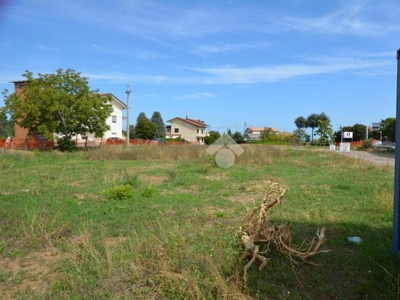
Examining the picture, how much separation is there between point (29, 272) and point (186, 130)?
63635mm

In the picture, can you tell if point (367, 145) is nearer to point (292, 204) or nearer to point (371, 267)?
point (292, 204)

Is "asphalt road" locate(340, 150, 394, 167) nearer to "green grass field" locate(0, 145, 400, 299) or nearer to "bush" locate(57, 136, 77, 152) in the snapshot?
"green grass field" locate(0, 145, 400, 299)

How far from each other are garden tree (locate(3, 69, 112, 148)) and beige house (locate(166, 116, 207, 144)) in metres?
41.7

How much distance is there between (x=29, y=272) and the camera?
3094mm

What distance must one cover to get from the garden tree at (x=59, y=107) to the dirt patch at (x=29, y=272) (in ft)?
66.0

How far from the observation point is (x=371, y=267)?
122 inches

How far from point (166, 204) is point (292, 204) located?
7.61ft

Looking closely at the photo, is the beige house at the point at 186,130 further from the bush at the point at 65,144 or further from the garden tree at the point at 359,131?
the bush at the point at 65,144

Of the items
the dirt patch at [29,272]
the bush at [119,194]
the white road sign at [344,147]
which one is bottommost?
the dirt patch at [29,272]

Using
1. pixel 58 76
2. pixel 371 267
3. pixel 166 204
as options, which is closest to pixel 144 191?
pixel 166 204

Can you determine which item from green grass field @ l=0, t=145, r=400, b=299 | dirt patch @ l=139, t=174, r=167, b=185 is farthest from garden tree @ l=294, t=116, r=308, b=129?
green grass field @ l=0, t=145, r=400, b=299

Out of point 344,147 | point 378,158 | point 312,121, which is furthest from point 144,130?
point 312,121

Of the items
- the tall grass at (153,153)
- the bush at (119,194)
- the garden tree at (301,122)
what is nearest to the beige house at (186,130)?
the garden tree at (301,122)

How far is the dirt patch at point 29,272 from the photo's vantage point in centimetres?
278
